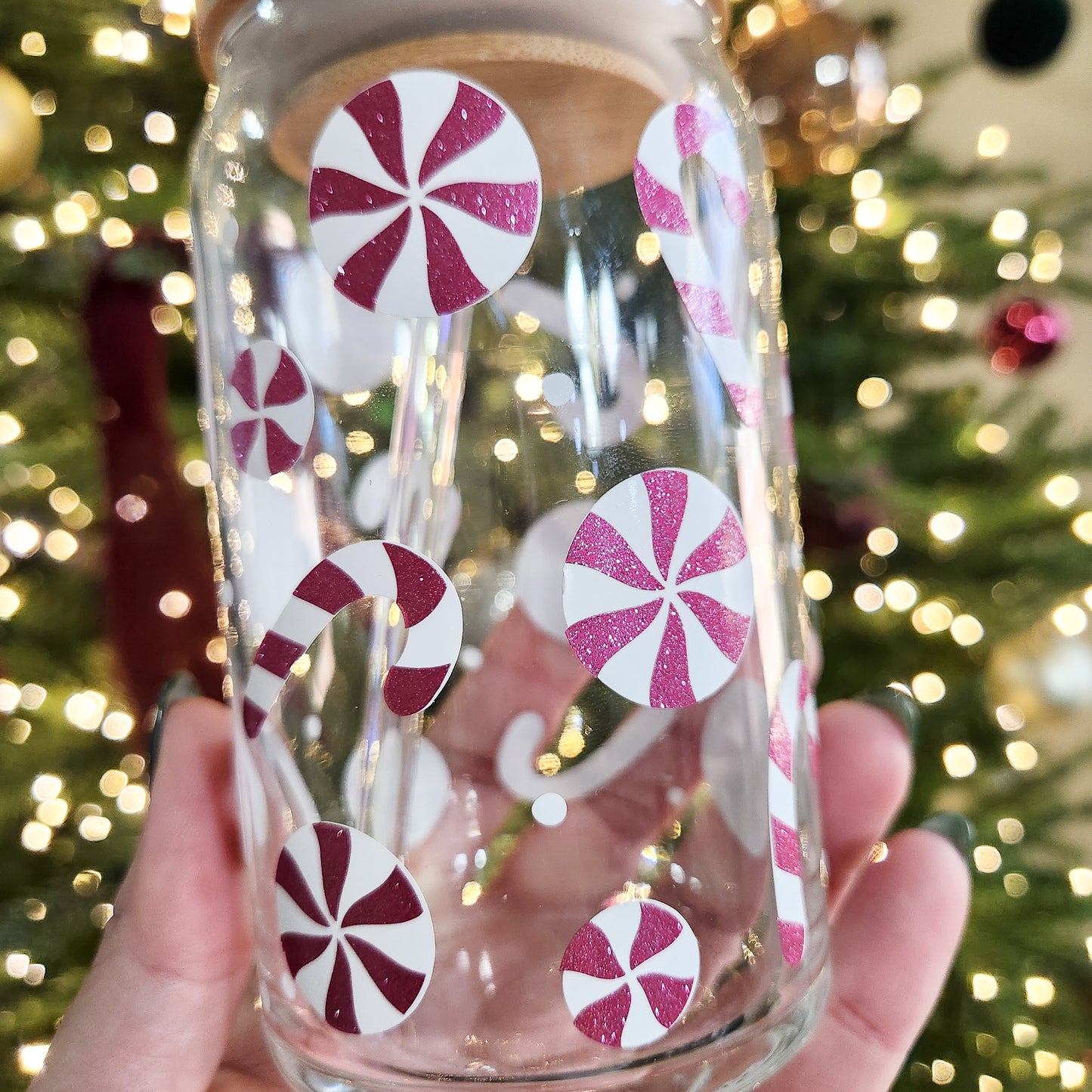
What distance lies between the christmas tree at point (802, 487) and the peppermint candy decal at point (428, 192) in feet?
1.24

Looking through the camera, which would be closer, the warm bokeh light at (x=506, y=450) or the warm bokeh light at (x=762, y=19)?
Answer: the warm bokeh light at (x=506, y=450)

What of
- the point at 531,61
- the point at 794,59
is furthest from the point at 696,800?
the point at 794,59

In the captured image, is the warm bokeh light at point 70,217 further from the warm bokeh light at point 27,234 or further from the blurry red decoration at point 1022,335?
the blurry red decoration at point 1022,335

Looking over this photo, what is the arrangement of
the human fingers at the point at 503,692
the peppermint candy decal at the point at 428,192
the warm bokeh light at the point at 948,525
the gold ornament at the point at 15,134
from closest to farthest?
the peppermint candy decal at the point at 428,192 < the human fingers at the point at 503,692 < the gold ornament at the point at 15,134 < the warm bokeh light at the point at 948,525

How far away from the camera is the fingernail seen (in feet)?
1.78

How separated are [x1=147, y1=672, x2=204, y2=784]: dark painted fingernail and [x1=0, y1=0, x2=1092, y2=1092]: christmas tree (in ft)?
0.62

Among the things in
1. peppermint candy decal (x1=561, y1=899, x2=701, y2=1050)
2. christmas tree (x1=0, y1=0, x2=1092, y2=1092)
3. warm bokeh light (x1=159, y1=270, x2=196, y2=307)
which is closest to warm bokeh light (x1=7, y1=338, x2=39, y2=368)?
christmas tree (x1=0, y1=0, x2=1092, y2=1092)

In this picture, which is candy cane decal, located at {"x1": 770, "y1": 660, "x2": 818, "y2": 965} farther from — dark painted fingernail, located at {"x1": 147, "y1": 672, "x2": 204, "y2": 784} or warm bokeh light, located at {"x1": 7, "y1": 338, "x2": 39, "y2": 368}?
warm bokeh light, located at {"x1": 7, "y1": 338, "x2": 39, "y2": 368}

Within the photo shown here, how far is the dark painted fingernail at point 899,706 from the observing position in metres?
0.56

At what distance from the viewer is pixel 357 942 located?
32 cm

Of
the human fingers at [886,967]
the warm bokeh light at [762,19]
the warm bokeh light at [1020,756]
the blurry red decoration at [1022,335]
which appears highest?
the warm bokeh light at [762,19]

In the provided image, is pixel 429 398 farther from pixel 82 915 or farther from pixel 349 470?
pixel 82 915

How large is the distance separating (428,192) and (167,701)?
35 centimetres

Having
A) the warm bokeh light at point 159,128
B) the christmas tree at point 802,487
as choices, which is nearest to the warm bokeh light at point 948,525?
the christmas tree at point 802,487
